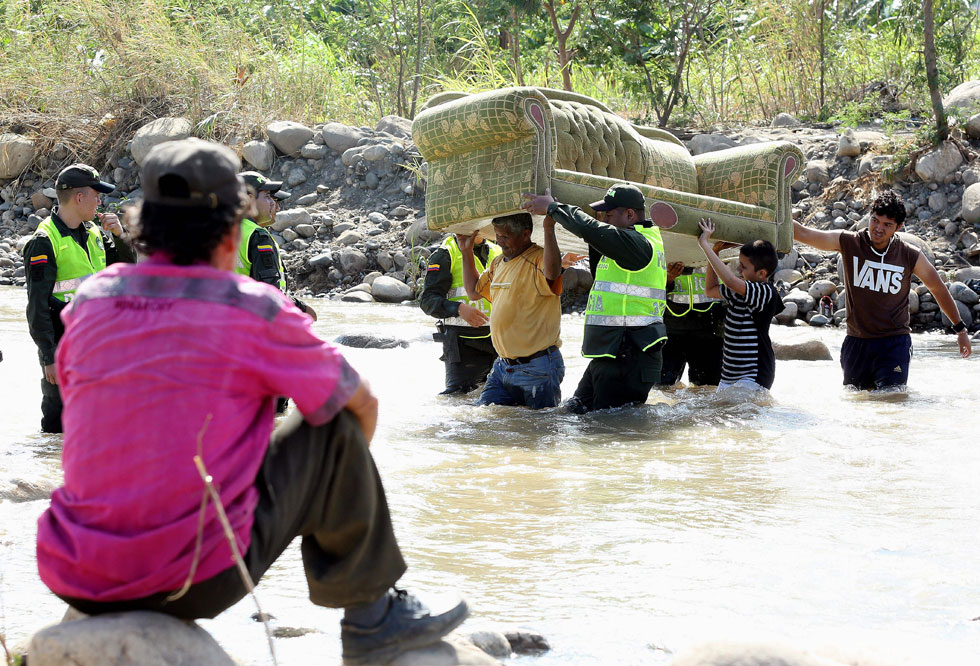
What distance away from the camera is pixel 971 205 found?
39.4 feet

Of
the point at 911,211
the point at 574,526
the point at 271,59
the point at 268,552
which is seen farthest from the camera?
the point at 271,59

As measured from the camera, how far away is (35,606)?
2.94m

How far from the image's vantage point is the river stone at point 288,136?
1628 cm

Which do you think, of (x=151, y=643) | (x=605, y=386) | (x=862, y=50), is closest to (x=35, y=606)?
(x=151, y=643)

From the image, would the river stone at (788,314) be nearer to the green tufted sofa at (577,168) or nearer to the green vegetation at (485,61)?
the green vegetation at (485,61)

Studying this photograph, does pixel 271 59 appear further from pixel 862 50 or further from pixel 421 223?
pixel 862 50

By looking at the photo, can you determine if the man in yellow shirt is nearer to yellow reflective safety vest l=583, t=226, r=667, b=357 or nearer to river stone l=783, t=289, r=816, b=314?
yellow reflective safety vest l=583, t=226, r=667, b=357

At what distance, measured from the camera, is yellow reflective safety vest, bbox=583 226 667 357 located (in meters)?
5.76

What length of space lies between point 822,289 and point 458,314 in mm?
6477

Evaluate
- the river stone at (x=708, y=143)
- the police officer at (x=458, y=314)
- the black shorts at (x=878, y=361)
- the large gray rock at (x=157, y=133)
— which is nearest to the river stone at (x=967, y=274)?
the river stone at (x=708, y=143)

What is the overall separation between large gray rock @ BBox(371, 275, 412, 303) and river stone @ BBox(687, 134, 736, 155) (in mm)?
4108

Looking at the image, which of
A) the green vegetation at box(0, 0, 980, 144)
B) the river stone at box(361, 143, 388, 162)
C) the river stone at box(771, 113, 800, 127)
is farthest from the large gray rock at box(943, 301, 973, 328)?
the river stone at box(361, 143, 388, 162)

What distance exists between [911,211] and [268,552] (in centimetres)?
1203

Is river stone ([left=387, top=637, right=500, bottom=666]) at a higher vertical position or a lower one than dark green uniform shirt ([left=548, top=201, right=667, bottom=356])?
lower
